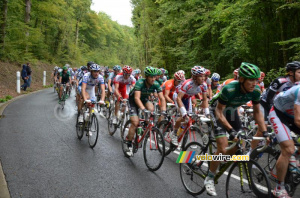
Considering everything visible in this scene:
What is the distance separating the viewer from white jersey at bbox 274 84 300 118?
3659 mm

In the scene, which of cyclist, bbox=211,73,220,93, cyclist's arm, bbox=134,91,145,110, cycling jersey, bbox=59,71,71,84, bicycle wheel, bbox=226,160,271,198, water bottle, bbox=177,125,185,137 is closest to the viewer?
bicycle wheel, bbox=226,160,271,198

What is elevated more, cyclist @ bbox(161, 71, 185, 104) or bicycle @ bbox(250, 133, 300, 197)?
cyclist @ bbox(161, 71, 185, 104)

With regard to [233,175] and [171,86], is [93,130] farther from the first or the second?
[233,175]

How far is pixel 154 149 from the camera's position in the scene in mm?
5613

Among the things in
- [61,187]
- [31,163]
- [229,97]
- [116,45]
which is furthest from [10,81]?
[116,45]

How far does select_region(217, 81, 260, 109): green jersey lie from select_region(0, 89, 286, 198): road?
152 cm

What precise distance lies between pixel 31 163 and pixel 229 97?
419cm

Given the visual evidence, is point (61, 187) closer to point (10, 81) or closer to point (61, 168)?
point (61, 168)

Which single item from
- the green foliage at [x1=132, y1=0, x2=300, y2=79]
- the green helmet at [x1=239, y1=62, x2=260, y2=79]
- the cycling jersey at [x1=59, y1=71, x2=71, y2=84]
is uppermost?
the green foliage at [x1=132, y1=0, x2=300, y2=79]

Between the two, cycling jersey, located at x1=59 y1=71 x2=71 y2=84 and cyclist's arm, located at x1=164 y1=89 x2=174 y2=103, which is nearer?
cyclist's arm, located at x1=164 y1=89 x2=174 y2=103

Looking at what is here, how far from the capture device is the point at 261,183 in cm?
345

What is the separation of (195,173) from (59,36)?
3945 centimetres

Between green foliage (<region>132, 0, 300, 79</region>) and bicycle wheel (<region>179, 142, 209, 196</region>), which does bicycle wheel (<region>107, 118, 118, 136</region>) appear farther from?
green foliage (<region>132, 0, 300, 79</region>)

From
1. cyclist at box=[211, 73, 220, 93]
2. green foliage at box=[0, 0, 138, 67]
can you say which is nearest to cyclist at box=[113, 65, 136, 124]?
cyclist at box=[211, 73, 220, 93]
